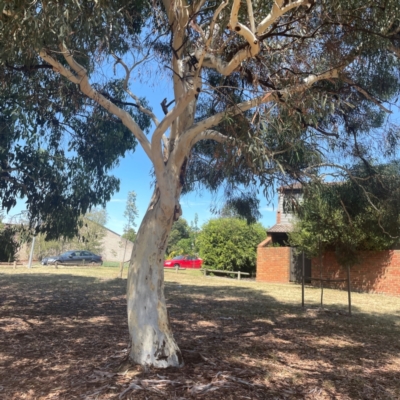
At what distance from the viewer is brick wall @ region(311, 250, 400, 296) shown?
1658 centimetres

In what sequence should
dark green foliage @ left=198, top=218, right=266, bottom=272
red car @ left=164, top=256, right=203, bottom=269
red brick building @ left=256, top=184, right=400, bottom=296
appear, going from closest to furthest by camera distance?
red brick building @ left=256, top=184, right=400, bottom=296
dark green foliage @ left=198, top=218, right=266, bottom=272
red car @ left=164, top=256, right=203, bottom=269

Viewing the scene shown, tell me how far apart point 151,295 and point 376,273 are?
14.6 meters

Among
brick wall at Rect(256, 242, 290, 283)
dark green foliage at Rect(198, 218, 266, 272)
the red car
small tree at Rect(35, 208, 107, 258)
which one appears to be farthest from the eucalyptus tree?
small tree at Rect(35, 208, 107, 258)

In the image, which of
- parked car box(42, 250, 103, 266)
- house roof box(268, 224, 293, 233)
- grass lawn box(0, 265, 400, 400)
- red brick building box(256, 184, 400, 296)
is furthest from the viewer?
parked car box(42, 250, 103, 266)

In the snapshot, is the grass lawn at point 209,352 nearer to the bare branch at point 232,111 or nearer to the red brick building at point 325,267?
the bare branch at point 232,111

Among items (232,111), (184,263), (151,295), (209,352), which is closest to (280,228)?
(184,263)

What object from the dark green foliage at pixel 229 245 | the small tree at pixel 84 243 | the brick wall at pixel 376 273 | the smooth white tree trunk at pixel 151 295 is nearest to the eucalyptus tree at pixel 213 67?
the smooth white tree trunk at pixel 151 295

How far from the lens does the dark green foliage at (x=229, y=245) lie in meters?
24.6

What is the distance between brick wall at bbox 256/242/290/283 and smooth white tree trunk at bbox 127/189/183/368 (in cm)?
1636

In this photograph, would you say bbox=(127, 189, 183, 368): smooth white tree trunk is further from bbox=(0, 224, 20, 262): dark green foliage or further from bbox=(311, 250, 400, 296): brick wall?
bbox=(311, 250, 400, 296): brick wall

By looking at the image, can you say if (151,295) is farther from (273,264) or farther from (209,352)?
(273,264)

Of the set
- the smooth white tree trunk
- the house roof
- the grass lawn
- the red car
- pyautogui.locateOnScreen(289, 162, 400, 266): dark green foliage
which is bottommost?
the grass lawn

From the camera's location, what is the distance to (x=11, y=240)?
9.66 metres

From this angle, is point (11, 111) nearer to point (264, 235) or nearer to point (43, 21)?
point (43, 21)
